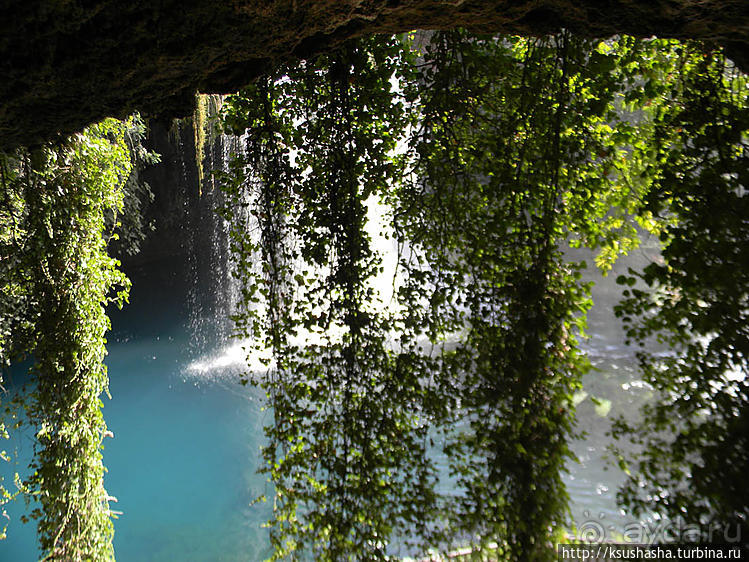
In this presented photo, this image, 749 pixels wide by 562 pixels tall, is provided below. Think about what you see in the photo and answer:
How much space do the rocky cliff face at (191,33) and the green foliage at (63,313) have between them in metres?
1.49

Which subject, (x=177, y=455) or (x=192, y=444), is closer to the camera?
(x=177, y=455)

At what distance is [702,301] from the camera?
73.4 inches

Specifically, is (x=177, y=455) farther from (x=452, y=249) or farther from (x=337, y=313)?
(x=452, y=249)

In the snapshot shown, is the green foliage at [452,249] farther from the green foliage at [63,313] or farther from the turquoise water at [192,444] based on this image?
the turquoise water at [192,444]

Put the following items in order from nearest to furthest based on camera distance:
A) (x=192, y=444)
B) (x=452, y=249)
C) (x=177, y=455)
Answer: (x=452, y=249), (x=177, y=455), (x=192, y=444)

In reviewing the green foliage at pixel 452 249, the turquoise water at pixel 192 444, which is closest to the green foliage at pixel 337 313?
the green foliage at pixel 452 249

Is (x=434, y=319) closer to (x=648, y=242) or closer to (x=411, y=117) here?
(x=411, y=117)

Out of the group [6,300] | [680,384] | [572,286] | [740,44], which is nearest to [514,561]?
[680,384]

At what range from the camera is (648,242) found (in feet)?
39.3

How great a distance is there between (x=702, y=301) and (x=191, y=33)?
1.94 meters

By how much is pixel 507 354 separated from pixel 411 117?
1.25 metres

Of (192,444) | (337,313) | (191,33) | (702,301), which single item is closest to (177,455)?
(192,444)

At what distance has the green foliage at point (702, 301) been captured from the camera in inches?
65.1

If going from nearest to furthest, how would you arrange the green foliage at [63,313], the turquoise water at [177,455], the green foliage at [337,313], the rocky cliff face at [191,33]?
the rocky cliff face at [191,33] → the green foliage at [337,313] → the green foliage at [63,313] → the turquoise water at [177,455]
